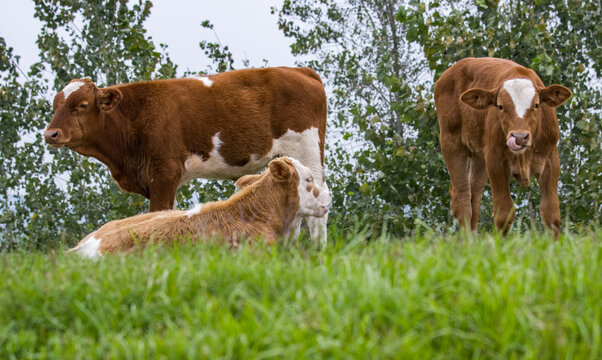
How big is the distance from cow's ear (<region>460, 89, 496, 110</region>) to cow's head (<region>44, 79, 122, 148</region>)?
3450 mm

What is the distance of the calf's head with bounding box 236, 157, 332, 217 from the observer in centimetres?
584

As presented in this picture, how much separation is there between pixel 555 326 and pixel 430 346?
0.44 meters

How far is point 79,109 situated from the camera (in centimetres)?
691

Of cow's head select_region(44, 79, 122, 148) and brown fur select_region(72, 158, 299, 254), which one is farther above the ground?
cow's head select_region(44, 79, 122, 148)

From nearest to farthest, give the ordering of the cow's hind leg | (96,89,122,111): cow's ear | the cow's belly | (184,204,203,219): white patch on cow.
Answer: (184,204,203,219): white patch on cow, (96,89,122,111): cow's ear, the cow's belly, the cow's hind leg

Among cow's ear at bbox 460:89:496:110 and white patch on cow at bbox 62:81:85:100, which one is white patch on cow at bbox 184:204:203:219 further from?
cow's ear at bbox 460:89:496:110

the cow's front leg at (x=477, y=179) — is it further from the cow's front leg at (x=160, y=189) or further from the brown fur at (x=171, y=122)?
the cow's front leg at (x=160, y=189)

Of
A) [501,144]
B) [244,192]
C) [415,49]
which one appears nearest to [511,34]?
[501,144]

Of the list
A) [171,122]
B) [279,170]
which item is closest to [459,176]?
[279,170]

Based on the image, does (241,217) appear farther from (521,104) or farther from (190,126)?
(521,104)

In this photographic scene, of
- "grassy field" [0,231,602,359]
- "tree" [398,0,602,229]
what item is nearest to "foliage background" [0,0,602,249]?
"tree" [398,0,602,229]

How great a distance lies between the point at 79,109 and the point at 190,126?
112cm

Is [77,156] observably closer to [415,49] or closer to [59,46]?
[59,46]

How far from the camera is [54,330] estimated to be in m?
2.93
